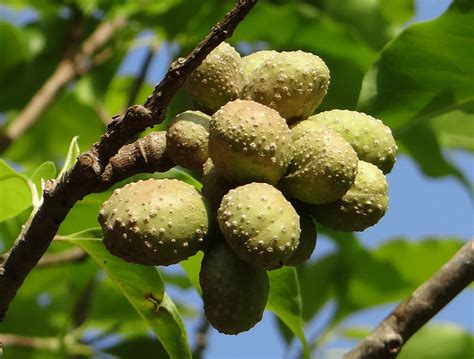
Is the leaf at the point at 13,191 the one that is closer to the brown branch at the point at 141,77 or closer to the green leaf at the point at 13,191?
the green leaf at the point at 13,191

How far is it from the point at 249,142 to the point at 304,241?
0.20m

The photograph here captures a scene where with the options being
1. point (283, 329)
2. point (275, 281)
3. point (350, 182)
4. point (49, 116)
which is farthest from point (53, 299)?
point (350, 182)

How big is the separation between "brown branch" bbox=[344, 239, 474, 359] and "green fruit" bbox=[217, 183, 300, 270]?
49 cm

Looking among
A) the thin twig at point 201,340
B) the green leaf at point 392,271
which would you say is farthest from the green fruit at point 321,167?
the green leaf at point 392,271

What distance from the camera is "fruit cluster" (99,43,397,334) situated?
1.33 meters

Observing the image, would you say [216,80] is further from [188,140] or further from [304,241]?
[304,241]

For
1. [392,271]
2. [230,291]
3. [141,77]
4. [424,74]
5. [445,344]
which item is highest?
[230,291]

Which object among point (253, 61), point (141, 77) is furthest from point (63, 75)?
point (253, 61)

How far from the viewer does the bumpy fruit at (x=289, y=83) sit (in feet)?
4.79

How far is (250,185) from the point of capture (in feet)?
4.48

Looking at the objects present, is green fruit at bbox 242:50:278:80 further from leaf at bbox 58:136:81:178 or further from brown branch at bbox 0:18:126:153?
brown branch at bbox 0:18:126:153

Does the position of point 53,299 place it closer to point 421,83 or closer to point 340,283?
point 340,283

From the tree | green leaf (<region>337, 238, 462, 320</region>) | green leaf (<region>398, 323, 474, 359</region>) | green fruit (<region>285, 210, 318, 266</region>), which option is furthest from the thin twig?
green fruit (<region>285, 210, 318, 266</region>)

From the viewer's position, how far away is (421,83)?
203 cm
